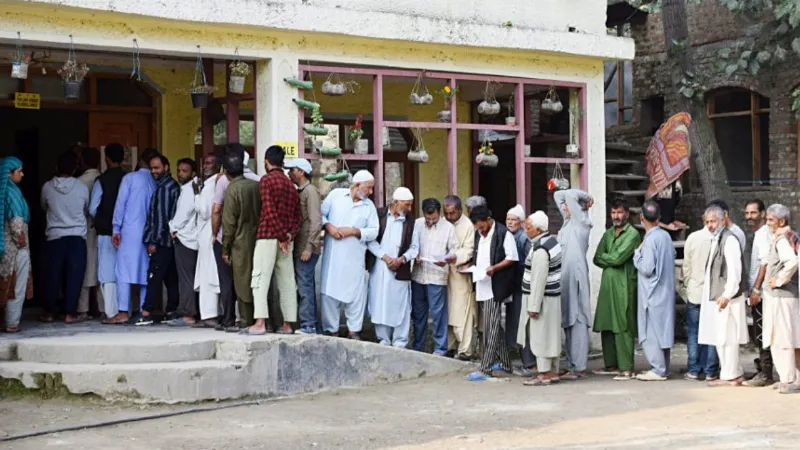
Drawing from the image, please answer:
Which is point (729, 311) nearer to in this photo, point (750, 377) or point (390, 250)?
point (750, 377)

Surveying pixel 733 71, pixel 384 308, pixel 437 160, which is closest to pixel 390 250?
pixel 384 308

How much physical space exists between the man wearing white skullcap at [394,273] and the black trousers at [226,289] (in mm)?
1439

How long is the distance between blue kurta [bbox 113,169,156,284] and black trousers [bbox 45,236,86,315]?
38 cm

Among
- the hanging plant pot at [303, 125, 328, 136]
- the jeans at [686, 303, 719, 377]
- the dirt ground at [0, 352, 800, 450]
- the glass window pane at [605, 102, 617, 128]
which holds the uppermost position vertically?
the glass window pane at [605, 102, 617, 128]

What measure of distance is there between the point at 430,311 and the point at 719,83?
29.6 feet

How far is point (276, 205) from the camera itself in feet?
31.8

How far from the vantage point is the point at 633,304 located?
10773mm

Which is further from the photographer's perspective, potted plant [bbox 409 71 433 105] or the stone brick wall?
the stone brick wall

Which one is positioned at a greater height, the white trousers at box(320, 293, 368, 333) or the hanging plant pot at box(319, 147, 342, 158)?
the hanging plant pot at box(319, 147, 342, 158)

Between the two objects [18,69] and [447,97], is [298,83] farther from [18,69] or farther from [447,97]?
[18,69]

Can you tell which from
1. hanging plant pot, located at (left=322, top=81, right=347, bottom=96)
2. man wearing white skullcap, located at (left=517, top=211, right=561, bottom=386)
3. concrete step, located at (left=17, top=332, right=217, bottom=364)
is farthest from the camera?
hanging plant pot, located at (left=322, top=81, right=347, bottom=96)

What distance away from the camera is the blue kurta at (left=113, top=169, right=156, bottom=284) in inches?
413

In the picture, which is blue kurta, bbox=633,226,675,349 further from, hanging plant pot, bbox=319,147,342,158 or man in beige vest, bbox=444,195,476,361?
hanging plant pot, bbox=319,147,342,158

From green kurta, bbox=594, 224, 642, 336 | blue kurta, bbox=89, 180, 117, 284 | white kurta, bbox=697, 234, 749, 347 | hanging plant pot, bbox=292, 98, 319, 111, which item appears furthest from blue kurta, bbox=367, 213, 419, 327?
white kurta, bbox=697, 234, 749, 347
